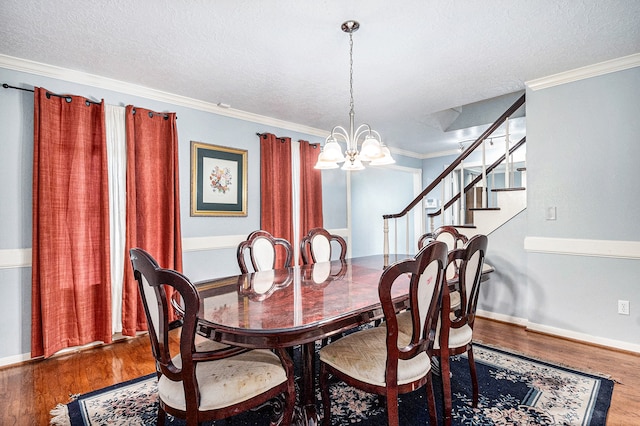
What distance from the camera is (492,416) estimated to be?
5.88 ft

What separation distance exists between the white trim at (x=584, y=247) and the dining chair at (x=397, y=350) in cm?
207

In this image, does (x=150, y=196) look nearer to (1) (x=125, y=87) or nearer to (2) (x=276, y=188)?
(1) (x=125, y=87)

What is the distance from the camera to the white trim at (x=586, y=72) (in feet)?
8.50

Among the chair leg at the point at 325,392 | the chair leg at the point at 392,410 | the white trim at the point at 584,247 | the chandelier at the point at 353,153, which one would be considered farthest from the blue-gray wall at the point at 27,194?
the white trim at the point at 584,247

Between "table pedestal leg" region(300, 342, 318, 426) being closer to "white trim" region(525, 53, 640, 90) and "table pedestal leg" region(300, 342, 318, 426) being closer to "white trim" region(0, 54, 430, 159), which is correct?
"white trim" region(0, 54, 430, 159)

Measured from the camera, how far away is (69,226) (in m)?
2.63

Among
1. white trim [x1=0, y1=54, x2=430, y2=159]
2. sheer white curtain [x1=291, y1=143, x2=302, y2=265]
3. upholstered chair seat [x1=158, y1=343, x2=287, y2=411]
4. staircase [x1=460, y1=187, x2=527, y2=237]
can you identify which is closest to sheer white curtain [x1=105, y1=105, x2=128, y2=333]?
white trim [x1=0, y1=54, x2=430, y2=159]

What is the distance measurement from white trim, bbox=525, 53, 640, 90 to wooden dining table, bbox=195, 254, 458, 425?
235 cm

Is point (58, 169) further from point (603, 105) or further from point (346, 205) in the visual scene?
point (603, 105)

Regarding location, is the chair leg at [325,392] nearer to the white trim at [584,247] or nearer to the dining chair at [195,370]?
the dining chair at [195,370]

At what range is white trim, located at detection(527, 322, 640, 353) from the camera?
264cm

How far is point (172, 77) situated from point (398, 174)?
504 cm

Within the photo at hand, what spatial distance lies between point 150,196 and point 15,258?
41.4 inches

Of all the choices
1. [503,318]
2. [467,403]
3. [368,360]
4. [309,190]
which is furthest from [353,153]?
[503,318]
